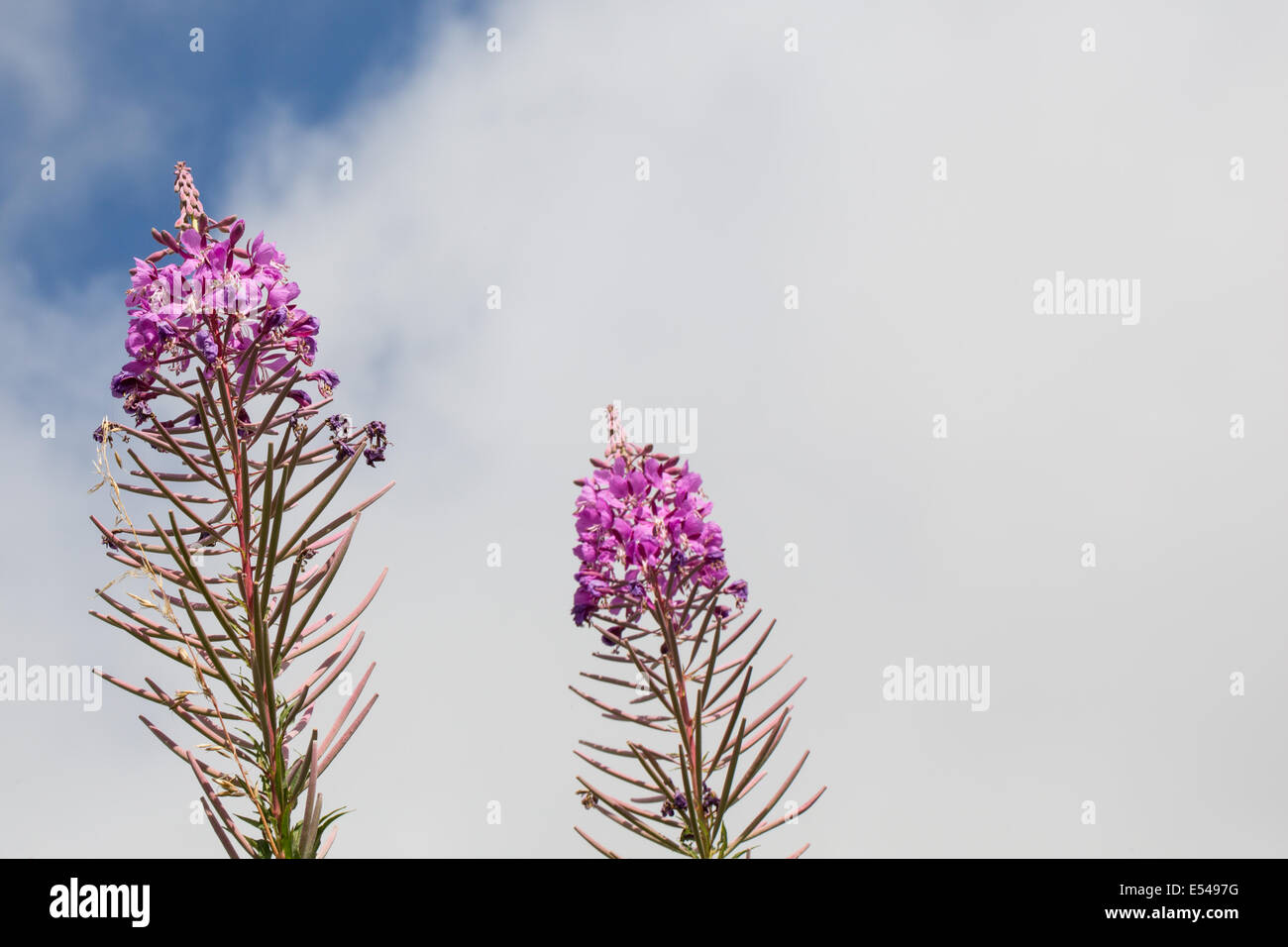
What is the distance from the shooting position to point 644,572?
4.68 meters

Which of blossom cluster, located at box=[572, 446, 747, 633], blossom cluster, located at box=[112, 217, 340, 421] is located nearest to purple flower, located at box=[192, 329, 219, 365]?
blossom cluster, located at box=[112, 217, 340, 421]

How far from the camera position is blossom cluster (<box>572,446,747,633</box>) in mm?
4664

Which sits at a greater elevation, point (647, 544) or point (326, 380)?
point (326, 380)

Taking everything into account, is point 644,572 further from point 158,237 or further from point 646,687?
point 158,237

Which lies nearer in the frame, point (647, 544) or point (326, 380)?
point (326, 380)

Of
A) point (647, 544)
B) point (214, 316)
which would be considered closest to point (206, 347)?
point (214, 316)

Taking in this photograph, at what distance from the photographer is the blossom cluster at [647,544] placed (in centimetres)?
466

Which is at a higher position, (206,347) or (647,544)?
(206,347)

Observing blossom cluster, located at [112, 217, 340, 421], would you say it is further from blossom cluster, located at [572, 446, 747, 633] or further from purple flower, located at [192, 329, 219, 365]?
blossom cluster, located at [572, 446, 747, 633]

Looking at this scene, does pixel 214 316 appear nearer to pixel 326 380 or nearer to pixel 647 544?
pixel 326 380

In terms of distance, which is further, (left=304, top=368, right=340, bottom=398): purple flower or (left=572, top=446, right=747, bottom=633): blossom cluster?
(left=572, top=446, right=747, bottom=633): blossom cluster

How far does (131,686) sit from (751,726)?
2440mm

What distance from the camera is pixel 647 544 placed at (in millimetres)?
4629
